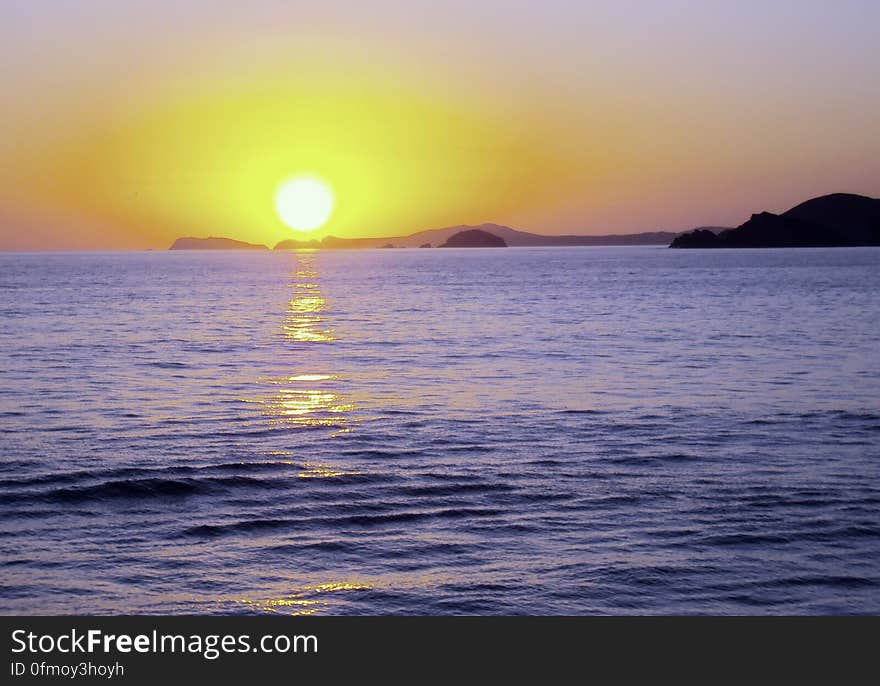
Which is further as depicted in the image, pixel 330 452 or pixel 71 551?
pixel 330 452

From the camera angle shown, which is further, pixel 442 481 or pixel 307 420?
pixel 307 420

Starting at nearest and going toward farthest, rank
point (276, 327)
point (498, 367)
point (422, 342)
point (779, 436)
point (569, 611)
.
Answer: point (569, 611), point (779, 436), point (498, 367), point (422, 342), point (276, 327)

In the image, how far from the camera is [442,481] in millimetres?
20094

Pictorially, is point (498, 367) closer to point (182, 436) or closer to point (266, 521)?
point (182, 436)

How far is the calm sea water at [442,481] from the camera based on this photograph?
14.0 m

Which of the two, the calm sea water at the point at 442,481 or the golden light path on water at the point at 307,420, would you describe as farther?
the calm sea water at the point at 442,481

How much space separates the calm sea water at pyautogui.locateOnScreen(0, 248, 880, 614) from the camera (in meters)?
14.0

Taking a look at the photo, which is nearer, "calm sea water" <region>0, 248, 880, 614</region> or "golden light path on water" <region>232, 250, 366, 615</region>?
"golden light path on water" <region>232, 250, 366, 615</region>

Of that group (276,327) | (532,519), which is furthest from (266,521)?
(276,327)

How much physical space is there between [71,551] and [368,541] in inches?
176

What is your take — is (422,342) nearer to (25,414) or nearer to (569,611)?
(25,414)
